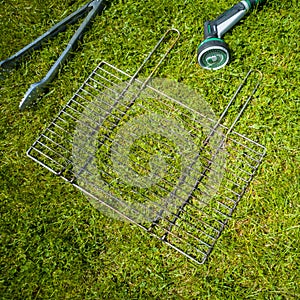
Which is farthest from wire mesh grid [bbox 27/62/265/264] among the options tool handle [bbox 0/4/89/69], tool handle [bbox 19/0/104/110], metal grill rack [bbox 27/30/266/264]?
tool handle [bbox 0/4/89/69]

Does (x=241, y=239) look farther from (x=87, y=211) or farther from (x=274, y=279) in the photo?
(x=87, y=211)

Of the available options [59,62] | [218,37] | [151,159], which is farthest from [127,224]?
[218,37]

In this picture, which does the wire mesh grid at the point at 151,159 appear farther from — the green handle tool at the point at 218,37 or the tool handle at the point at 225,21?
the tool handle at the point at 225,21

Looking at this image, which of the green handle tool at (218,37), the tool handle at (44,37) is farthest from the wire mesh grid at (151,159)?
the tool handle at (44,37)

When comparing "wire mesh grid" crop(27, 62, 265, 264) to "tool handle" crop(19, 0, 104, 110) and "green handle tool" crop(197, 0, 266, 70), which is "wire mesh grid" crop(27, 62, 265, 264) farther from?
"green handle tool" crop(197, 0, 266, 70)

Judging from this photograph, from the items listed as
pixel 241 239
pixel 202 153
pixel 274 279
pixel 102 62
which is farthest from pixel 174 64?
pixel 274 279

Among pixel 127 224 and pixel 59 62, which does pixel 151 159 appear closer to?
pixel 127 224
